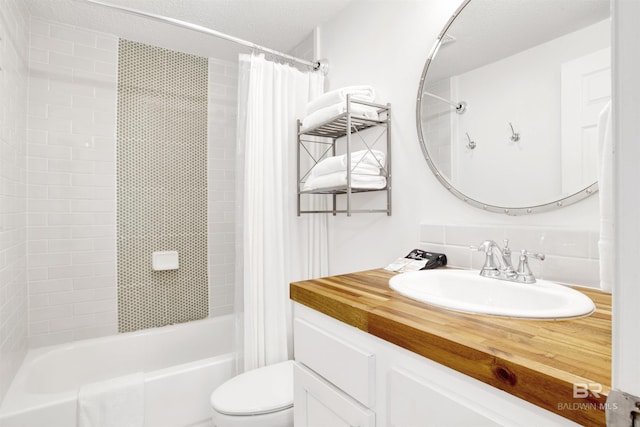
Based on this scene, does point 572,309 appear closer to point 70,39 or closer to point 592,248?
point 592,248

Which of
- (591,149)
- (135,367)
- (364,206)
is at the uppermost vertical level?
(591,149)

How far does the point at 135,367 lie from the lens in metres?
2.05

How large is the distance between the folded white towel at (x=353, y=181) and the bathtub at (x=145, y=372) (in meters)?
1.00

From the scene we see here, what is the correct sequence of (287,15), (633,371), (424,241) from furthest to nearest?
(287,15), (424,241), (633,371)

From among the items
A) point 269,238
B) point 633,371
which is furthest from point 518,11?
point 269,238

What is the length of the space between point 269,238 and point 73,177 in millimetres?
1379

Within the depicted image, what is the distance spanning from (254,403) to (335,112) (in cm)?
127

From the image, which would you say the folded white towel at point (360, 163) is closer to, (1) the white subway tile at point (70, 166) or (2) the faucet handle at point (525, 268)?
(2) the faucet handle at point (525, 268)

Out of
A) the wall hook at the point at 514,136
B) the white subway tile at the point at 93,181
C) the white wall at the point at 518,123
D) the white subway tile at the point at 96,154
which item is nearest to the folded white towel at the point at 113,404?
the white subway tile at the point at 93,181

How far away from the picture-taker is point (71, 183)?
2.03 metres

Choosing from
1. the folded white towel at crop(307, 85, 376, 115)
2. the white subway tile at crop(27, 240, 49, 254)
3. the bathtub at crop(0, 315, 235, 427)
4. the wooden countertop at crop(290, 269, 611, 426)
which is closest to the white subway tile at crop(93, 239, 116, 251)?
the white subway tile at crop(27, 240, 49, 254)

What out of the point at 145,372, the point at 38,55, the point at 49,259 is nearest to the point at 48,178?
the point at 49,259

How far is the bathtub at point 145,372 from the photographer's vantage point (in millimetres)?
1313

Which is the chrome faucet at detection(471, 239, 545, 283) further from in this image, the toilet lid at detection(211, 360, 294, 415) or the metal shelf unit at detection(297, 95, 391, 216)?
the toilet lid at detection(211, 360, 294, 415)
